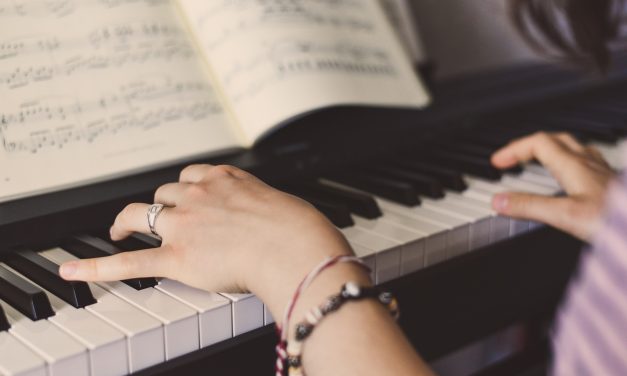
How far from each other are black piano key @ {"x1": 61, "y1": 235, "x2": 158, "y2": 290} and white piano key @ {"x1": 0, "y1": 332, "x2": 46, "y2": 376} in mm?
164

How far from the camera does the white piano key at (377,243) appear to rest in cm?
100

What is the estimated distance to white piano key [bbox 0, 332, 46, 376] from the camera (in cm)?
71

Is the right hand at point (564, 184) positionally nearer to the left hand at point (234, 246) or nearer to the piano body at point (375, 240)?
the piano body at point (375, 240)

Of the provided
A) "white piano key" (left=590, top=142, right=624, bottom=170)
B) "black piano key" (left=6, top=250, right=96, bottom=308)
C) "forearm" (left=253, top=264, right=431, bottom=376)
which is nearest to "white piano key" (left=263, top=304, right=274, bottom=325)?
"forearm" (left=253, top=264, right=431, bottom=376)

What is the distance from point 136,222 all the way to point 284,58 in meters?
0.48

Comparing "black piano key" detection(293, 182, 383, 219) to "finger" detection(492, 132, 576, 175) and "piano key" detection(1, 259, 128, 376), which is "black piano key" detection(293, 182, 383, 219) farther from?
"piano key" detection(1, 259, 128, 376)

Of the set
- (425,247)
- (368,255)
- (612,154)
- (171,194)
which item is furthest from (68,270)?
(612,154)

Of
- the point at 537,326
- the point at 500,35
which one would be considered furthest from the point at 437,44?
the point at 537,326

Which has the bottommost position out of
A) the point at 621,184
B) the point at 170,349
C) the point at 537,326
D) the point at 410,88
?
the point at 537,326

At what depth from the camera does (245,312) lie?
0.88m

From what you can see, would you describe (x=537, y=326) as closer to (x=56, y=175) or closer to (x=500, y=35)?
(x=500, y=35)

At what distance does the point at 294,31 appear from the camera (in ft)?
4.28

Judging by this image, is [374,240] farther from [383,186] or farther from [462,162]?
[462,162]

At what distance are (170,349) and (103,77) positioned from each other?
1.57 ft
